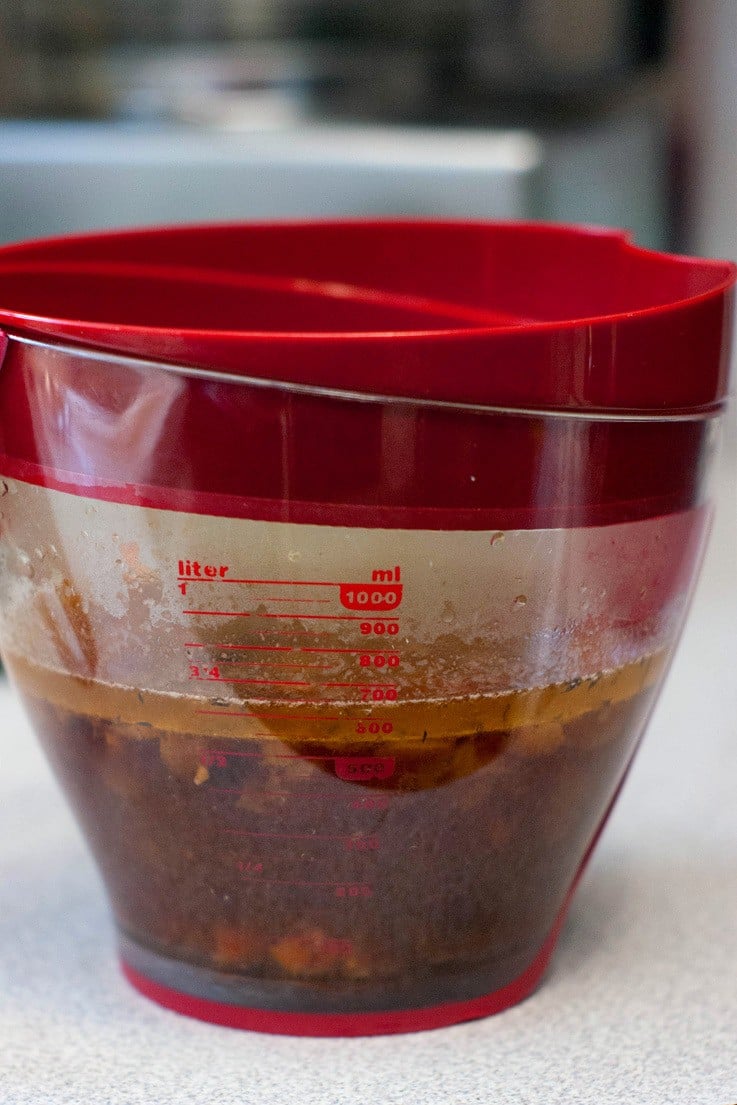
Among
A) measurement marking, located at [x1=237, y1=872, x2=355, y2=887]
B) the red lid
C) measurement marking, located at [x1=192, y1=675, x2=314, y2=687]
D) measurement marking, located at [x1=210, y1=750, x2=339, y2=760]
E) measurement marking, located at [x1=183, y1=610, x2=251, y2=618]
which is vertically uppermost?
the red lid

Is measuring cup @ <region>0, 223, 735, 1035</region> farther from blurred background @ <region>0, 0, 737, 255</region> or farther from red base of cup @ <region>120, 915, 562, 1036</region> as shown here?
blurred background @ <region>0, 0, 737, 255</region>

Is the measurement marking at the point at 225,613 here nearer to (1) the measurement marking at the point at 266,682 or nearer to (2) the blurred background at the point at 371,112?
(1) the measurement marking at the point at 266,682

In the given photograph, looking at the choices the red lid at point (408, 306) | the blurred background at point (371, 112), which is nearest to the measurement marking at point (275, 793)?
the red lid at point (408, 306)

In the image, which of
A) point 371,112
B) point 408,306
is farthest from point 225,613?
point 371,112

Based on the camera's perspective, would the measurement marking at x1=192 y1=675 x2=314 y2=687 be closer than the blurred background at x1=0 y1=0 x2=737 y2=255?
Yes

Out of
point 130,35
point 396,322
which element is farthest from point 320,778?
point 130,35

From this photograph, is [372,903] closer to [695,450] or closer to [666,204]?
[695,450]

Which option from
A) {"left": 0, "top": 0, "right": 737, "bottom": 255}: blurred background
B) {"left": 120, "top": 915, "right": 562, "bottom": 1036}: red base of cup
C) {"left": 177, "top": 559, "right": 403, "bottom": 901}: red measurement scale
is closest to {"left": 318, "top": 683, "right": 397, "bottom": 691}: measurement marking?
{"left": 177, "top": 559, "right": 403, "bottom": 901}: red measurement scale
